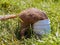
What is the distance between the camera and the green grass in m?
3.94

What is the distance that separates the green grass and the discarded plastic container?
0.10m

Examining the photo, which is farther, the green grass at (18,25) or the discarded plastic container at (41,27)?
the discarded plastic container at (41,27)

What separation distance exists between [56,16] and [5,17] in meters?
1.17

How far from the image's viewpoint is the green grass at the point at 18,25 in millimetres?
3938

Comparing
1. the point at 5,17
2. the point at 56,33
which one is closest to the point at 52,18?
the point at 56,33

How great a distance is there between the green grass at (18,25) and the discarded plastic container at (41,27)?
10 cm

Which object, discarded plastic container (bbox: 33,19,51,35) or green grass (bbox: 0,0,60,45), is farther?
discarded plastic container (bbox: 33,19,51,35)

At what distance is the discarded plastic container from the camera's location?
4.15 metres

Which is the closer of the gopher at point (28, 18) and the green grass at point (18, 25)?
the green grass at point (18, 25)

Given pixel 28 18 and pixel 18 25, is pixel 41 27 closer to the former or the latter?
pixel 28 18

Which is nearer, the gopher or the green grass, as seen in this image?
the green grass

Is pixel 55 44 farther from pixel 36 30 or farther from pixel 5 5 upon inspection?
pixel 5 5

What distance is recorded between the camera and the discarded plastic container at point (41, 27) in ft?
13.6

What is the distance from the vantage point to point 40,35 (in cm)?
416
